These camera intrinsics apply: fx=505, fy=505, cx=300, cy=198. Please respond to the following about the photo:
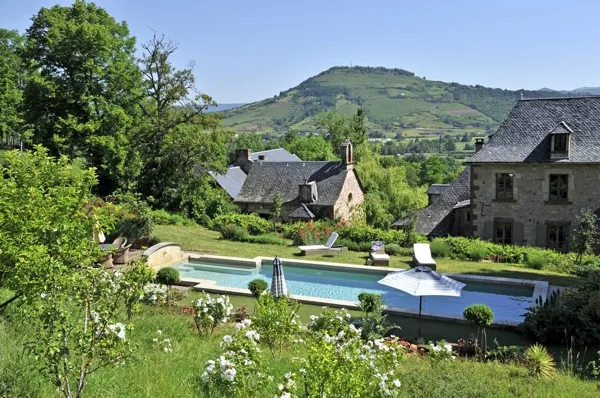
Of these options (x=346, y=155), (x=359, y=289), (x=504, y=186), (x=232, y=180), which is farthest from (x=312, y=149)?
(x=359, y=289)

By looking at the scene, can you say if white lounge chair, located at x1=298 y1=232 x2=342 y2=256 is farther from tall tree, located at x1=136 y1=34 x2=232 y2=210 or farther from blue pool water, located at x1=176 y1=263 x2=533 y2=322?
tall tree, located at x1=136 y1=34 x2=232 y2=210

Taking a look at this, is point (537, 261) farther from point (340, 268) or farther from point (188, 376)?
point (188, 376)

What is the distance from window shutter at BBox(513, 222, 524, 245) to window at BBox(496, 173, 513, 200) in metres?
1.43

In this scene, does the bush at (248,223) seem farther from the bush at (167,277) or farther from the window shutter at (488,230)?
the window shutter at (488,230)

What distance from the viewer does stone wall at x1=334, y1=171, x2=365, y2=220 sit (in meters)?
38.9

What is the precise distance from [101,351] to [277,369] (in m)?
3.21

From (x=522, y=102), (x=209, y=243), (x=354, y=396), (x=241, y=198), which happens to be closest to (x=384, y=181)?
(x=241, y=198)

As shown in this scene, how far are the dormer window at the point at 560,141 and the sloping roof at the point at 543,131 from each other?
128 millimetres

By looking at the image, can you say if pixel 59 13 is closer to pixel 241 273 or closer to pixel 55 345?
pixel 241 273

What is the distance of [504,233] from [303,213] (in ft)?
51.1

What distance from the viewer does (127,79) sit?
33594 millimetres

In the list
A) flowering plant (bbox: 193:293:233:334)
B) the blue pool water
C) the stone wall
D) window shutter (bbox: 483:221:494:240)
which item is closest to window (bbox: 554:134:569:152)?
window shutter (bbox: 483:221:494:240)

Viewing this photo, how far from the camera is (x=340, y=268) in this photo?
68.7ft

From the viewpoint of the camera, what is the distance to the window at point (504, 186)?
25.8m
